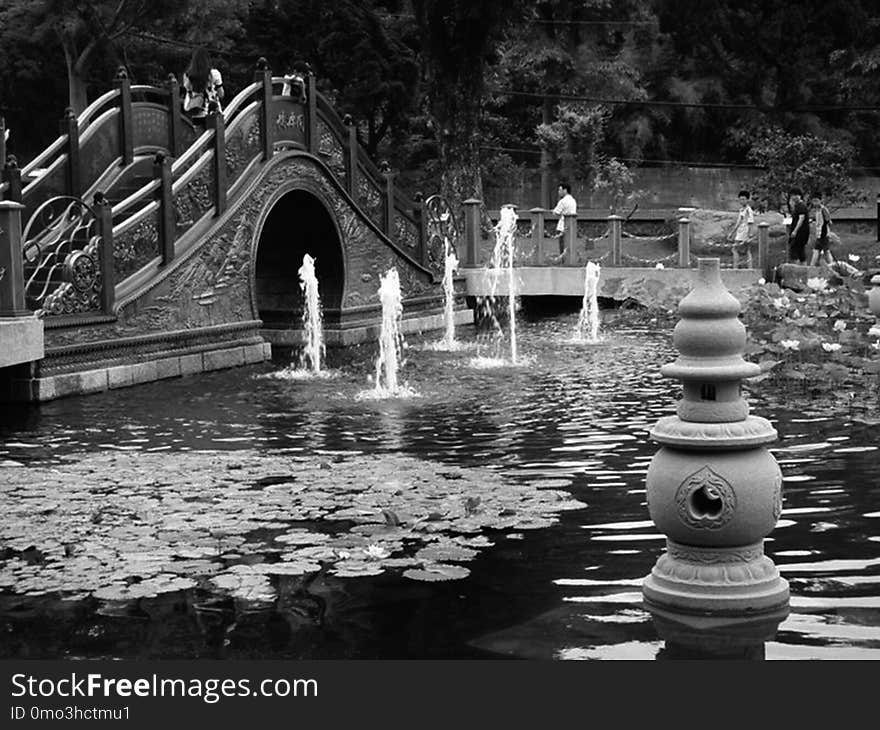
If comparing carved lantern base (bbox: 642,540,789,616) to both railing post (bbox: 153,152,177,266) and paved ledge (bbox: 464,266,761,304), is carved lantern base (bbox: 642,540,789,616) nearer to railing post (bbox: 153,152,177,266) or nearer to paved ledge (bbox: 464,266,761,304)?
railing post (bbox: 153,152,177,266)

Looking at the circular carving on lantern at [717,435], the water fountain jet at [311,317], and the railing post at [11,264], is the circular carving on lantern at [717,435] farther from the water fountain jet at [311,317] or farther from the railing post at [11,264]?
the water fountain jet at [311,317]

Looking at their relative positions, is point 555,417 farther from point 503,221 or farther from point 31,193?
point 503,221

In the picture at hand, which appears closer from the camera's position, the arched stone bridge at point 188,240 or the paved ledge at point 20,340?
the paved ledge at point 20,340

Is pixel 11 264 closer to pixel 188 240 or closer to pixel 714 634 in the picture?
pixel 188 240

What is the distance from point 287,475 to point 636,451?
2543 millimetres

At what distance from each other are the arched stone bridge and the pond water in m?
1.30

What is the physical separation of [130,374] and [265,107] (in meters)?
5.01

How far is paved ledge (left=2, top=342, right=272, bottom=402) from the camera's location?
45.7ft

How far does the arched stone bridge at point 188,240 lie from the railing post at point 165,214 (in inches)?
0.8

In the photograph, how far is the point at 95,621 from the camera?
20.6 feet

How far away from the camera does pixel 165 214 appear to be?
1675cm

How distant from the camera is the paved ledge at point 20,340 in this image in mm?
13375

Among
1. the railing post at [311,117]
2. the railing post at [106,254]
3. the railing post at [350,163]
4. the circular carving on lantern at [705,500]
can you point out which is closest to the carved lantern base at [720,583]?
the circular carving on lantern at [705,500]

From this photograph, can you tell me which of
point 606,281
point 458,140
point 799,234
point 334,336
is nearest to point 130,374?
point 334,336
